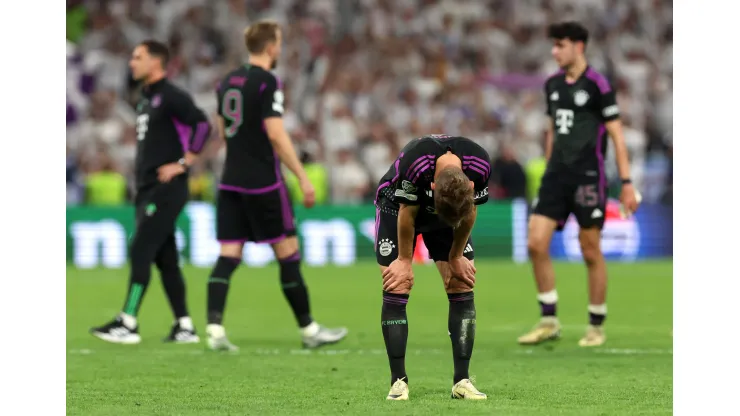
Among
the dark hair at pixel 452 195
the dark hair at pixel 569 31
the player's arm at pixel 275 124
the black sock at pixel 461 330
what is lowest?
the black sock at pixel 461 330

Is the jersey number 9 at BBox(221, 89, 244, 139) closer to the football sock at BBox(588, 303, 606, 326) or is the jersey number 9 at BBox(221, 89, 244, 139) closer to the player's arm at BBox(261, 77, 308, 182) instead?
the player's arm at BBox(261, 77, 308, 182)

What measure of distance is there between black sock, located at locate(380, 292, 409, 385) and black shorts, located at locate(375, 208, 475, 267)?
22cm

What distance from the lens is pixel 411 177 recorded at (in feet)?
21.9

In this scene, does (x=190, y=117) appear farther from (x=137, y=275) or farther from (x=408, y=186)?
(x=408, y=186)

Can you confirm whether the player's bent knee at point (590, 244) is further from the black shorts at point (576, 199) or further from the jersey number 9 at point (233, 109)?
the jersey number 9 at point (233, 109)

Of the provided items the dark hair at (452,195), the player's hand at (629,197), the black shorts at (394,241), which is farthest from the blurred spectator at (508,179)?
the dark hair at (452,195)

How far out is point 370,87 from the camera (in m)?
23.9

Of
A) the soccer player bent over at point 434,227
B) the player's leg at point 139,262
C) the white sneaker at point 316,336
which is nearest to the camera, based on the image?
the soccer player bent over at point 434,227

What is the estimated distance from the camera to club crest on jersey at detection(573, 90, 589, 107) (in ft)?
34.0

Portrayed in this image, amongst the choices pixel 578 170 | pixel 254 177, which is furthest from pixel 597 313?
pixel 254 177

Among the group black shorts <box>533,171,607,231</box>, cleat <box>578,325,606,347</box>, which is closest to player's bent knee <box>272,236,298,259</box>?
black shorts <box>533,171,607,231</box>

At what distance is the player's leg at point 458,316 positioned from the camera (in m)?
7.00

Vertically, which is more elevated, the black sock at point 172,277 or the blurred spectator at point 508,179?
the blurred spectator at point 508,179
